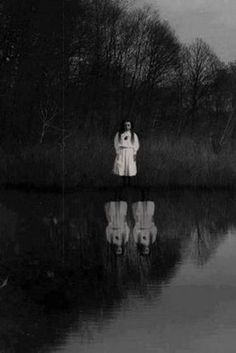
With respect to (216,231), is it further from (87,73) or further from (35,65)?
(87,73)

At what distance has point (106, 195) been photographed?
792 inches

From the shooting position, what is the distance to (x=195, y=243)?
1203 centimetres

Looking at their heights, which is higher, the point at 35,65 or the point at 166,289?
the point at 35,65

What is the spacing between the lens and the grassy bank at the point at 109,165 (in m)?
23.0

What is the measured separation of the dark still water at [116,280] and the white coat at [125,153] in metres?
3.46

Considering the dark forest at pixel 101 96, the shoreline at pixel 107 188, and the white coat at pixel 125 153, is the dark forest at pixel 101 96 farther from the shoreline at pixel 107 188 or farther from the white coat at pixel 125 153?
the white coat at pixel 125 153

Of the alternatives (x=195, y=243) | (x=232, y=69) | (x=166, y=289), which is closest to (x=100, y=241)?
(x=195, y=243)

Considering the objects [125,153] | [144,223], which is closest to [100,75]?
[125,153]

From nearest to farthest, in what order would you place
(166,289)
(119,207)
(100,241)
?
(166,289) < (100,241) < (119,207)

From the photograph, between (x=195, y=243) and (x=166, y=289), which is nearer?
(x=166, y=289)

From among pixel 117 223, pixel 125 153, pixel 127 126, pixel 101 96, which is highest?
pixel 101 96

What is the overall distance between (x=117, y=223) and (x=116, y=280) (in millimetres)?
4967

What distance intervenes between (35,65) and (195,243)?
2170cm

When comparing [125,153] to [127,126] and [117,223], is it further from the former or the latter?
[117,223]
